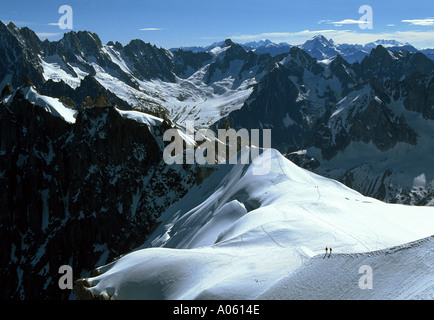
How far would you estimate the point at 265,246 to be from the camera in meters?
32.2

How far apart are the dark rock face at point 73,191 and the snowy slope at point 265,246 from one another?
192ft

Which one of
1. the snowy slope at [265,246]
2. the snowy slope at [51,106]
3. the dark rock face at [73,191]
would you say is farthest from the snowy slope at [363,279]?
the snowy slope at [51,106]

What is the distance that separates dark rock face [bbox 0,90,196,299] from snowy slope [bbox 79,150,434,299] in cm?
5859

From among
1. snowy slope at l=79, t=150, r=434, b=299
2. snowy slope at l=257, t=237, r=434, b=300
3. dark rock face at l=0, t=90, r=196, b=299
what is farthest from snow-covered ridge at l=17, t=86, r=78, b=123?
snowy slope at l=257, t=237, r=434, b=300

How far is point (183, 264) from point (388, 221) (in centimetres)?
2572

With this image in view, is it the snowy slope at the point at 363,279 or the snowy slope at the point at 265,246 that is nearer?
the snowy slope at the point at 363,279

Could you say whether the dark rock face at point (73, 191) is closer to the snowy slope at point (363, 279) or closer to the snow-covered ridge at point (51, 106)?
the snow-covered ridge at point (51, 106)

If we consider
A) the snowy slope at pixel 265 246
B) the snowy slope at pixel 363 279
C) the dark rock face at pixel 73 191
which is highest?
the snowy slope at pixel 363 279

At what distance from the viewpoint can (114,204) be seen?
116000 mm

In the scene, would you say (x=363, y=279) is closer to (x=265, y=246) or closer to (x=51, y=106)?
(x=265, y=246)

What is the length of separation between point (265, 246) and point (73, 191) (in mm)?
103920

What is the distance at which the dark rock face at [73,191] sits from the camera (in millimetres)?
111312

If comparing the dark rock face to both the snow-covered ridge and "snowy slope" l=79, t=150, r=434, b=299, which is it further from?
"snowy slope" l=79, t=150, r=434, b=299
